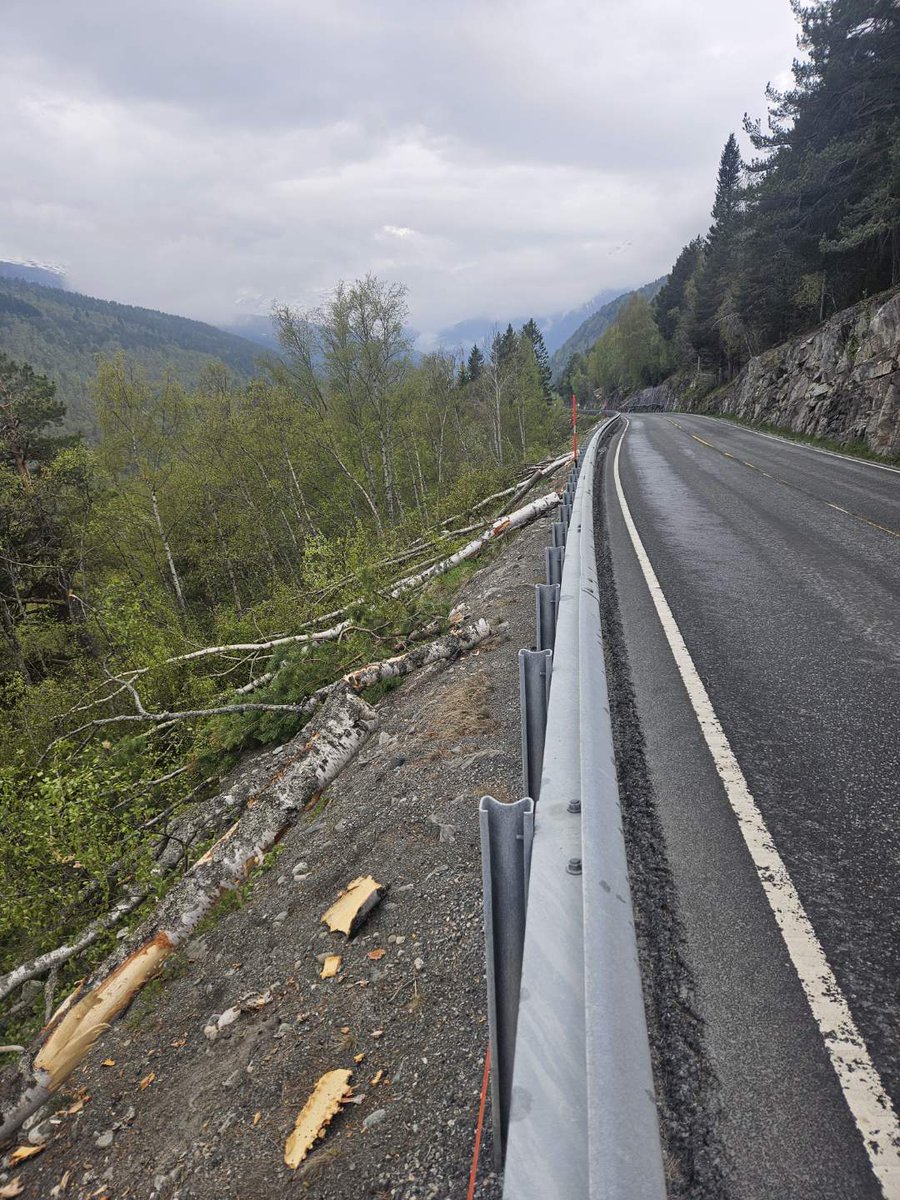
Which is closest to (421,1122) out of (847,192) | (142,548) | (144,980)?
(144,980)

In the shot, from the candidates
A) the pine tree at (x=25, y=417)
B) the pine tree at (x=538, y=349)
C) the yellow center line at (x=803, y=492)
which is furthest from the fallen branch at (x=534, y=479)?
the pine tree at (x=538, y=349)

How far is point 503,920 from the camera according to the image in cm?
165

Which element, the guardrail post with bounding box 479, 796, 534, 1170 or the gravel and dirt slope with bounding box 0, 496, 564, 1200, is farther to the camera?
the gravel and dirt slope with bounding box 0, 496, 564, 1200

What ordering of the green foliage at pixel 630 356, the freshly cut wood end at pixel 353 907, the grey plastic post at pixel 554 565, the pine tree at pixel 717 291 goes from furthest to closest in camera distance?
the green foliage at pixel 630 356 → the pine tree at pixel 717 291 → the grey plastic post at pixel 554 565 → the freshly cut wood end at pixel 353 907

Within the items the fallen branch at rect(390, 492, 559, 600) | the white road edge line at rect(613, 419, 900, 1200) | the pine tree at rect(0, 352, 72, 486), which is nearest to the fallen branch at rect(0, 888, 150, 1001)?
the white road edge line at rect(613, 419, 900, 1200)

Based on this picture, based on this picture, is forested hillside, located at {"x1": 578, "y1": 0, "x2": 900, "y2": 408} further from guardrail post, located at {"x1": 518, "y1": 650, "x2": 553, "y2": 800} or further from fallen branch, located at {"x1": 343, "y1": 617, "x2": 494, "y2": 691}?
guardrail post, located at {"x1": 518, "y1": 650, "x2": 553, "y2": 800}

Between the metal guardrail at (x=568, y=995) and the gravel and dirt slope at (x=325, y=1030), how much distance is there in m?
0.56

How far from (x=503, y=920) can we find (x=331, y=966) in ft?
5.84

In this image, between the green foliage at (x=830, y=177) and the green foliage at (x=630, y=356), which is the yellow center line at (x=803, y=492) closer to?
the green foliage at (x=830, y=177)

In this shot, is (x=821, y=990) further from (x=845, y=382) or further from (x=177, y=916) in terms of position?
(x=845, y=382)

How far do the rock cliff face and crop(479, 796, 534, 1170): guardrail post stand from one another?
19867mm

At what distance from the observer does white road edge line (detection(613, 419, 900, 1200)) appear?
1615mm

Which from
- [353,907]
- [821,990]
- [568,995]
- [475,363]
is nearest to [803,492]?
[821,990]

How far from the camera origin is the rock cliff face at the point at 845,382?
17375 millimetres
